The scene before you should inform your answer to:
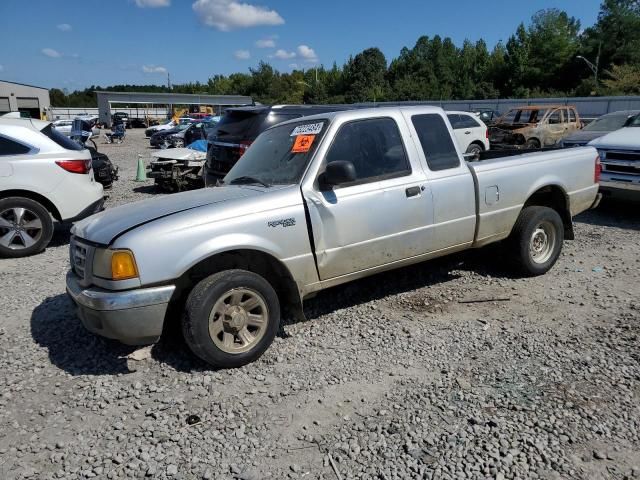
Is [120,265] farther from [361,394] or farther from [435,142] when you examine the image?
[435,142]

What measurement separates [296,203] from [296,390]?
1.37 m

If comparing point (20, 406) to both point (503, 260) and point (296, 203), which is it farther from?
point (503, 260)

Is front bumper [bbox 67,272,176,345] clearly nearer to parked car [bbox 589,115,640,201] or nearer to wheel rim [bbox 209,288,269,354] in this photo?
wheel rim [bbox 209,288,269,354]

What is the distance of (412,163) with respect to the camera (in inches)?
177

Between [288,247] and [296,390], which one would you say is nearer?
[296,390]

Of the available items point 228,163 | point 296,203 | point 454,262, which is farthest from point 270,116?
point 296,203

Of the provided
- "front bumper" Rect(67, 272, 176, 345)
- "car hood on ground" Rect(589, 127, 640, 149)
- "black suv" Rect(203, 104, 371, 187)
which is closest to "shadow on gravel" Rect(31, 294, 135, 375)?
"front bumper" Rect(67, 272, 176, 345)

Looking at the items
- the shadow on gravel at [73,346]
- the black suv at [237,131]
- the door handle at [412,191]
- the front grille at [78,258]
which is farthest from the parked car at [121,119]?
the door handle at [412,191]

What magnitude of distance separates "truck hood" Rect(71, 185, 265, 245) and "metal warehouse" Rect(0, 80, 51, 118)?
62.5 metres

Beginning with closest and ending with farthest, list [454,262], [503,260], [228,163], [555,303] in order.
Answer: [555,303] → [503,260] → [454,262] → [228,163]

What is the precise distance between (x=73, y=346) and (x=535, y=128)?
17.1m

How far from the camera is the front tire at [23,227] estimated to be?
6754mm

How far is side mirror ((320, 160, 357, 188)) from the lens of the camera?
3.79m

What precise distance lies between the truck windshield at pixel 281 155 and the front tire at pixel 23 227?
3660 millimetres
